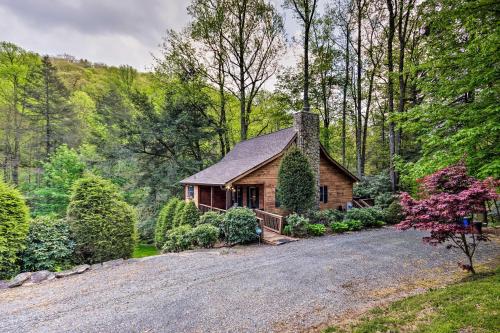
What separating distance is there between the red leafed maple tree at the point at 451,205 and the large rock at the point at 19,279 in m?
9.44

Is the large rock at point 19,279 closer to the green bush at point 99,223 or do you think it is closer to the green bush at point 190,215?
the green bush at point 99,223

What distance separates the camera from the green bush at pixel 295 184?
1183cm

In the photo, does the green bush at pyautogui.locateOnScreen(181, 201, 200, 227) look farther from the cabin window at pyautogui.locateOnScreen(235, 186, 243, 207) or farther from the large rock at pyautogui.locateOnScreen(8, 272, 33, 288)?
the large rock at pyautogui.locateOnScreen(8, 272, 33, 288)

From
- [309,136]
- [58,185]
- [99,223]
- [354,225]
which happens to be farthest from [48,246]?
[309,136]

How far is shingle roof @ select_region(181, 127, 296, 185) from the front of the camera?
45.5ft

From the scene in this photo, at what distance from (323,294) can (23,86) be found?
28.8 meters

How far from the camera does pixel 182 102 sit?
20172mm

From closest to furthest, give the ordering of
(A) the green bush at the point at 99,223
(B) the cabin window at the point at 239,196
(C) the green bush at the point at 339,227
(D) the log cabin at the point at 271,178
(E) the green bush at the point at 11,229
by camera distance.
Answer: (E) the green bush at the point at 11,229, (A) the green bush at the point at 99,223, (C) the green bush at the point at 339,227, (D) the log cabin at the point at 271,178, (B) the cabin window at the point at 239,196

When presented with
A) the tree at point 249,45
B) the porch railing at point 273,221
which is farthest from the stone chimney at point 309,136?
the tree at point 249,45

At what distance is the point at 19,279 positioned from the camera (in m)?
6.23

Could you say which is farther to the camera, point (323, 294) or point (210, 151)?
point (210, 151)

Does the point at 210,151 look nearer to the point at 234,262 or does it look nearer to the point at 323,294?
the point at 234,262

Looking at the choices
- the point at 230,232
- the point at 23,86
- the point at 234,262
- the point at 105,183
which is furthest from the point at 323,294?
the point at 23,86

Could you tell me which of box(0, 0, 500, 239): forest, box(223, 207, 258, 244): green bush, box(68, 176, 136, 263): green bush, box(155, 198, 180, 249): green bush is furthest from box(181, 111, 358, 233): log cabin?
box(68, 176, 136, 263): green bush
